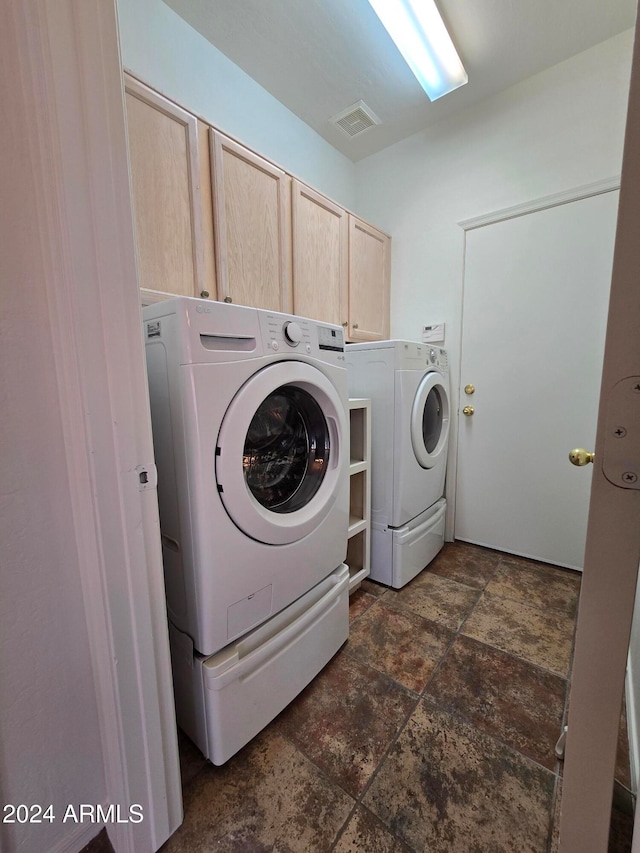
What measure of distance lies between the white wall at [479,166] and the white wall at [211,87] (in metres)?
0.49

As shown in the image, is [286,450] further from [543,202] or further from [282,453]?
[543,202]

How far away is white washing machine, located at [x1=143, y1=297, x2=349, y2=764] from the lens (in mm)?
774

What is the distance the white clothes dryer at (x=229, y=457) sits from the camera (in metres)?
0.77

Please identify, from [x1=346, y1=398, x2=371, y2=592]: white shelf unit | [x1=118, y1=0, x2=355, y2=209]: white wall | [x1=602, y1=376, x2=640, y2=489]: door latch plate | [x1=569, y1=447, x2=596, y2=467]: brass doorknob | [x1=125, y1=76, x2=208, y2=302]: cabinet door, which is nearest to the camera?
[x1=602, y1=376, x2=640, y2=489]: door latch plate

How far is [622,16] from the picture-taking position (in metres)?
1.42

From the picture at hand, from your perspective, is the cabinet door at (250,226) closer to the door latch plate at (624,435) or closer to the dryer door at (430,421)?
the dryer door at (430,421)

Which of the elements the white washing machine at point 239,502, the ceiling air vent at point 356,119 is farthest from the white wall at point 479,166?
the white washing machine at point 239,502

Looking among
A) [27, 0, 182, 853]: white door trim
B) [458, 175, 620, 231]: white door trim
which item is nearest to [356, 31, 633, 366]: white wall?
[458, 175, 620, 231]: white door trim

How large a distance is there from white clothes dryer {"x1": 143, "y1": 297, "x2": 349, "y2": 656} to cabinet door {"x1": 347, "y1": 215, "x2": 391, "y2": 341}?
3.44 ft

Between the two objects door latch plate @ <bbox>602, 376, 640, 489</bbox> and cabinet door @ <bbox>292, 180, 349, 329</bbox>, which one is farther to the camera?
cabinet door @ <bbox>292, 180, 349, 329</bbox>

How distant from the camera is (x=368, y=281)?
82.4 inches

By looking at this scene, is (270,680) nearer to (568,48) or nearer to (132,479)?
(132,479)

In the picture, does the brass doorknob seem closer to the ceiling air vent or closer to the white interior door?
the white interior door

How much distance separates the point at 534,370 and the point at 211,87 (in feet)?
6.92
